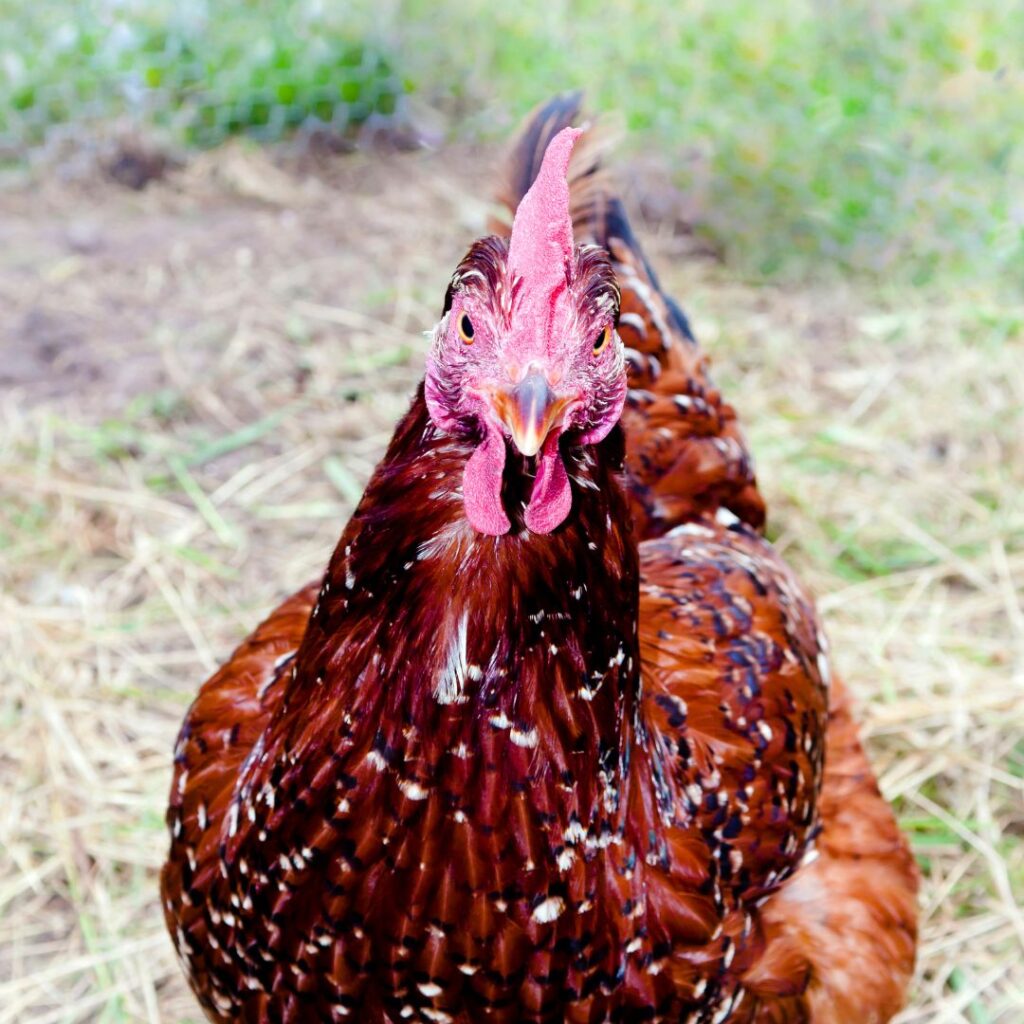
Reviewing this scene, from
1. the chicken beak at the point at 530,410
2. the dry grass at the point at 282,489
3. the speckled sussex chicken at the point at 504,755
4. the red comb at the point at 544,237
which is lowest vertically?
the dry grass at the point at 282,489

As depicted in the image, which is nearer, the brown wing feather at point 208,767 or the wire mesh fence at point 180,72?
the brown wing feather at point 208,767

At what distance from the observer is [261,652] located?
2.02 metres

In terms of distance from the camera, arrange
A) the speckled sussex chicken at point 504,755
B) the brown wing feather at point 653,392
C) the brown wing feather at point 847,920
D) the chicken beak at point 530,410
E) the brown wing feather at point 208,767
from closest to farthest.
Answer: the chicken beak at point 530,410 → the speckled sussex chicken at point 504,755 → the brown wing feather at point 208,767 → the brown wing feather at point 847,920 → the brown wing feather at point 653,392

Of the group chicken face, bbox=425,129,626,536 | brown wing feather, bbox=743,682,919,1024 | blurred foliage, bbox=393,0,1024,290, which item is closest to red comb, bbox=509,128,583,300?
chicken face, bbox=425,129,626,536

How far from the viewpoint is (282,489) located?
11.9 feet

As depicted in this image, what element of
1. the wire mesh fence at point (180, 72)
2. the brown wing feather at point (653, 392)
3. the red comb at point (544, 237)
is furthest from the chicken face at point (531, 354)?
the wire mesh fence at point (180, 72)

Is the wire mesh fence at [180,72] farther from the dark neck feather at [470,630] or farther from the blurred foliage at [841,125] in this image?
the dark neck feather at [470,630]

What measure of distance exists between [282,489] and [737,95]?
257 cm

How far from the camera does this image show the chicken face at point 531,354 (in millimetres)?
1241

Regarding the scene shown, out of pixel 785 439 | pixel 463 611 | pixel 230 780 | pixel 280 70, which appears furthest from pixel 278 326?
pixel 463 611

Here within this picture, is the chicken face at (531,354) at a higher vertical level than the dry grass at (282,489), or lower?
higher

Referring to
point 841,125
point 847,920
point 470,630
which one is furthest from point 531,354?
point 841,125

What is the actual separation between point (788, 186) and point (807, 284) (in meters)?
0.40

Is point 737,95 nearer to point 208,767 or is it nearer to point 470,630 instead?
point 208,767
